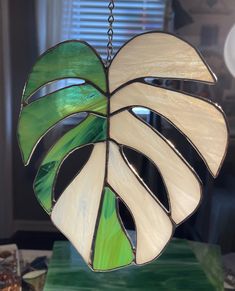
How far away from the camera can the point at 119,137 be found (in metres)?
0.72

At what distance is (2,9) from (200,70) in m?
1.54

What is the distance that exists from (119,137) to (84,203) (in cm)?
15

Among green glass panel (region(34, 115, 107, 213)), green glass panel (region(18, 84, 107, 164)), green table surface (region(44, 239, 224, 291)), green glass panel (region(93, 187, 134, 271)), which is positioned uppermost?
green glass panel (region(18, 84, 107, 164))

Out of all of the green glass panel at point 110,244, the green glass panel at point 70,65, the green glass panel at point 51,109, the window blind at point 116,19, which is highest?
the window blind at point 116,19

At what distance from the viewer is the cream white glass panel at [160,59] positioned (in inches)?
25.6

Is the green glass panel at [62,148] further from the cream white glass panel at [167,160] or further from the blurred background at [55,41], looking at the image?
the blurred background at [55,41]

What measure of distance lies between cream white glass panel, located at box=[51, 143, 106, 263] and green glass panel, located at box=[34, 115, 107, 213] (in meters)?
0.02

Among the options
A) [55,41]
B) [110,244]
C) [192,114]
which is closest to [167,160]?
[192,114]

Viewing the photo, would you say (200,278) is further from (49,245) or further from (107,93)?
(49,245)

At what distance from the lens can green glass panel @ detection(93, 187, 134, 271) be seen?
75cm

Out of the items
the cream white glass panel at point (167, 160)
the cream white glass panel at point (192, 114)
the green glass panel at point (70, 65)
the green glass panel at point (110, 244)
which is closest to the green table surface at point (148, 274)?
the green glass panel at point (110, 244)

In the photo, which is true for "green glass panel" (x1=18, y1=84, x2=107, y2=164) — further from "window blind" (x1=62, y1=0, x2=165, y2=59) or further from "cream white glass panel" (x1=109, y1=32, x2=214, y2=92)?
"window blind" (x1=62, y1=0, x2=165, y2=59)

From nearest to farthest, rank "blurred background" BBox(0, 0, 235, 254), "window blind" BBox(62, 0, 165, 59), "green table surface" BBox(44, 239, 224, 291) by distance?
"green table surface" BBox(44, 239, 224, 291) → "blurred background" BBox(0, 0, 235, 254) → "window blind" BBox(62, 0, 165, 59)

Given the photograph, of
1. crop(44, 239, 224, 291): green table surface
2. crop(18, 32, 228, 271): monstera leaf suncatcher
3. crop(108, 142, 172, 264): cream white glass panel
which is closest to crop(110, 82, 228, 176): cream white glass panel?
crop(18, 32, 228, 271): monstera leaf suncatcher
